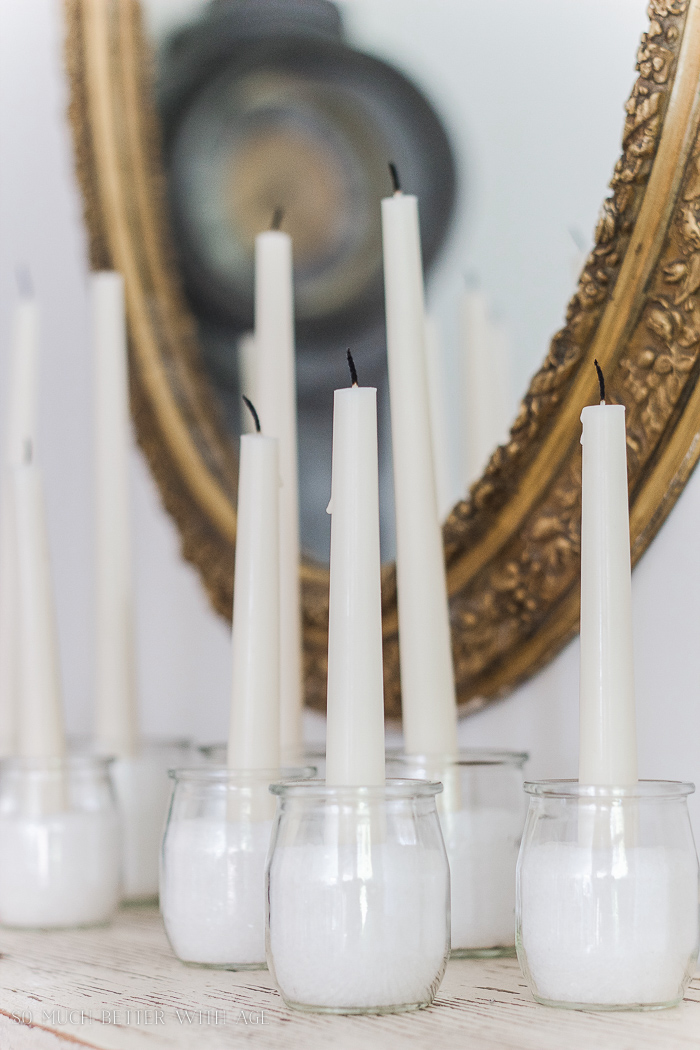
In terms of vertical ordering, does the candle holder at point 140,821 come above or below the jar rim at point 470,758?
below

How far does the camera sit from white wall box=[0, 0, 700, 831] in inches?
17.1

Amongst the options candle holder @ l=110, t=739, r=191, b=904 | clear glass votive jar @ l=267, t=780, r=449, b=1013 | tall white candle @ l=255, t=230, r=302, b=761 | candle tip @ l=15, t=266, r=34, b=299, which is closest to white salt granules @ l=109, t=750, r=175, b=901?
candle holder @ l=110, t=739, r=191, b=904

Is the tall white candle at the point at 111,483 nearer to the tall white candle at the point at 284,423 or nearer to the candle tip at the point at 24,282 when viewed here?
the tall white candle at the point at 284,423

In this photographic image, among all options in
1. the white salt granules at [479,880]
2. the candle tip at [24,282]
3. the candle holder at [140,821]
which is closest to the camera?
the white salt granules at [479,880]

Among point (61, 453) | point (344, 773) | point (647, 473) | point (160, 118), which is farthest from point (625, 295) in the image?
point (61, 453)

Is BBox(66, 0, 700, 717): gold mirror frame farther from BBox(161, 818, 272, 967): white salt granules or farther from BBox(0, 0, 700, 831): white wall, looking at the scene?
BBox(161, 818, 272, 967): white salt granules

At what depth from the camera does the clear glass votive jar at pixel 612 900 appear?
33 centimetres

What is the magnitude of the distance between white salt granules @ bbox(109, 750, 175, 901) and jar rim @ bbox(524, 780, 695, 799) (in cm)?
26

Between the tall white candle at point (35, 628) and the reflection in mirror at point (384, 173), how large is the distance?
5.5 inches

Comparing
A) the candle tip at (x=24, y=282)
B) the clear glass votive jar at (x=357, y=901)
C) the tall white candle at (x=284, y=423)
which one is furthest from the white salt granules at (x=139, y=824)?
the candle tip at (x=24, y=282)

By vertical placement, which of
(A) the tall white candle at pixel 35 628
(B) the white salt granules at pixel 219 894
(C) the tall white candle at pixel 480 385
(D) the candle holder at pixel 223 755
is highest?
(C) the tall white candle at pixel 480 385

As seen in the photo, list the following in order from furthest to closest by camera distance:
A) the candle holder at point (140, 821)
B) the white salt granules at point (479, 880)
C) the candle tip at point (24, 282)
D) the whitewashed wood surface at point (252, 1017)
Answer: the candle tip at point (24, 282), the candle holder at point (140, 821), the white salt granules at point (479, 880), the whitewashed wood surface at point (252, 1017)

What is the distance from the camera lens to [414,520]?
0.43 meters

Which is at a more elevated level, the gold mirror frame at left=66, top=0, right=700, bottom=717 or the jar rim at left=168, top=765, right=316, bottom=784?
the gold mirror frame at left=66, top=0, right=700, bottom=717
